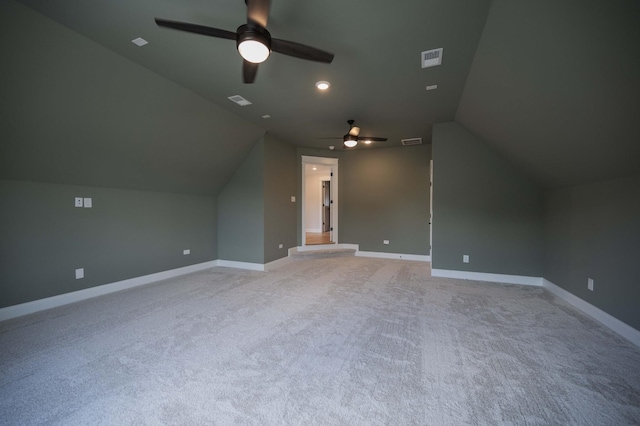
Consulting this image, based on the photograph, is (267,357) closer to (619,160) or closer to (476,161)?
(619,160)

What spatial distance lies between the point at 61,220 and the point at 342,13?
408 centimetres

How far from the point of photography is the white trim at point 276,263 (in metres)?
5.42

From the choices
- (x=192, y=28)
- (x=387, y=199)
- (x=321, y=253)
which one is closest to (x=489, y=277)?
(x=387, y=199)

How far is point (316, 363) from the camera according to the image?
6.89 feet

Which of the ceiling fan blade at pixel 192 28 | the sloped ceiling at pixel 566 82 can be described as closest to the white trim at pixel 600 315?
the sloped ceiling at pixel 566 82

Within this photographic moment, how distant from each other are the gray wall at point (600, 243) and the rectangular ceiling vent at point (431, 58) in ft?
7.10

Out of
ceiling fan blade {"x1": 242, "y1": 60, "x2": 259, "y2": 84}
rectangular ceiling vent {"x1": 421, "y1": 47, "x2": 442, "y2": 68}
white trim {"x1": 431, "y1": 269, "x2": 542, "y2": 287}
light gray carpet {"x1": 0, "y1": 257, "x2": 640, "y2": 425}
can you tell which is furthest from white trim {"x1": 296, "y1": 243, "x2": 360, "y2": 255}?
rectangular ceiling vent {"x1": 421, "y1": 47, "x2": 442, "y2": 68}

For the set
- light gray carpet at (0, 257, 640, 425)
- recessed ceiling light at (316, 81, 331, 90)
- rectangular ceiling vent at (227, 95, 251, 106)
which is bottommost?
light gray carpet at (0, 257, 640, 425)

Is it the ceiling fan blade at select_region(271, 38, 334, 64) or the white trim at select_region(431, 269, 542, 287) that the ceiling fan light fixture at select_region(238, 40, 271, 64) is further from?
the white trim at select_region(431, 269, 542, 287)

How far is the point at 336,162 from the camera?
705 centimetres

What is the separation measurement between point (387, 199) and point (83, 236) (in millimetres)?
5831

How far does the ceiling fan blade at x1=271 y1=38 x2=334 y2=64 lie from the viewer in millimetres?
2119

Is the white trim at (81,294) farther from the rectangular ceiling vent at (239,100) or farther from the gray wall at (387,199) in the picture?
the gray wall at (387,199)

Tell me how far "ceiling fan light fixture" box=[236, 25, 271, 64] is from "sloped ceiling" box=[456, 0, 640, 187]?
Answer: 178cm
